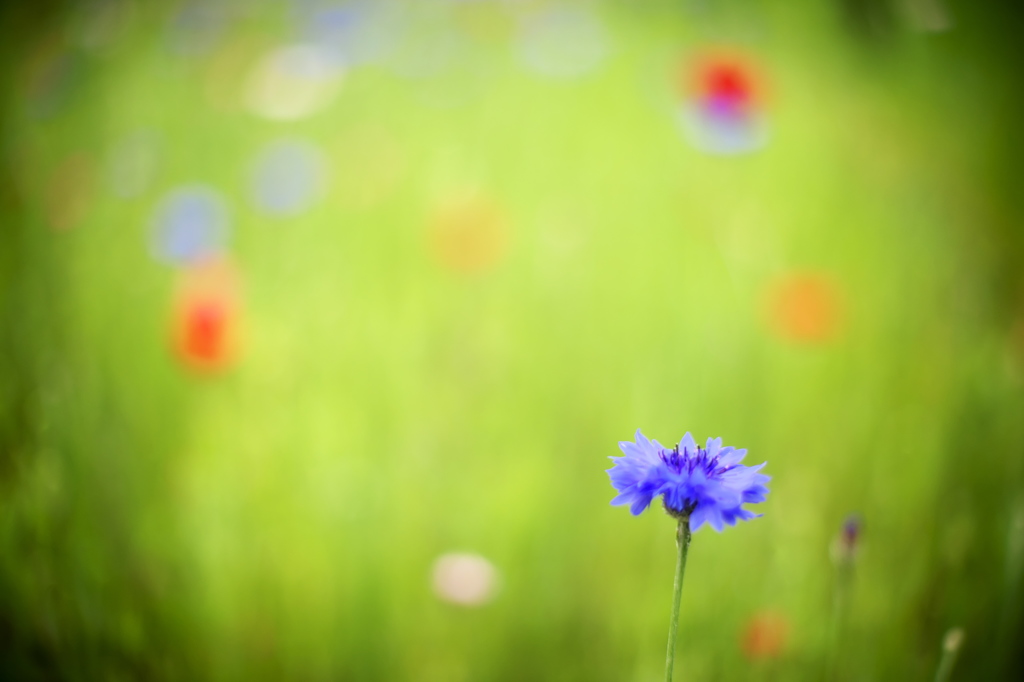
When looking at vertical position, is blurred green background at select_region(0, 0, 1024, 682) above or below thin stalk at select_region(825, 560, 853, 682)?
above

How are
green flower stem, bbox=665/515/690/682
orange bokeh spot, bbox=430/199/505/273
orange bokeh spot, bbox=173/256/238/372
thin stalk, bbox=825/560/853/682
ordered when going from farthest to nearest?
orange bokeh spot, bbox=430/199/505/273, orange bokeh spot, bbox=173/256/238/372, thin stalk, bbox=825/560/853/682, green flower stem, bbox=665/515/690/682

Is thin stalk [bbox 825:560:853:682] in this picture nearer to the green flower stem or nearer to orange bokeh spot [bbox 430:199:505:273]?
the green flower stem

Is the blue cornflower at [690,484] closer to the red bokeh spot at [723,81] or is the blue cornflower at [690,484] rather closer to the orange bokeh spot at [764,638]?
the orange bokeh spot at [764,638]

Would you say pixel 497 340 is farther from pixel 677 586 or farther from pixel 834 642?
pixel 677 586

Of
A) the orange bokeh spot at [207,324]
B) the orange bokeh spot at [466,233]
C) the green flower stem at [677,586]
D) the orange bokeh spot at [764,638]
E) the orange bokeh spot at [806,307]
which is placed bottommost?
the green flower stem at [677,586]

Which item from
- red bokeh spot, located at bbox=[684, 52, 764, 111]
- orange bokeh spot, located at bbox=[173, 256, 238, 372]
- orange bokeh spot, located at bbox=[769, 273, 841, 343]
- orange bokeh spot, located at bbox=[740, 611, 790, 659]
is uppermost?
red bokeh spot, located at bbox=[684, 52, 764, 111]

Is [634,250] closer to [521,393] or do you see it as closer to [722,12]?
[521,393]

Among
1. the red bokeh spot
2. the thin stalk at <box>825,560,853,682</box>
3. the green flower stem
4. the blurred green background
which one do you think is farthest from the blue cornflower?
the red bokeh spot

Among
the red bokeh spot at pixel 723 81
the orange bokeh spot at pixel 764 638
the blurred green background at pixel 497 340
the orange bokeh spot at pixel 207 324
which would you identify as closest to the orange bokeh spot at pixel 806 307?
the blurred green background at pixel 497 340
